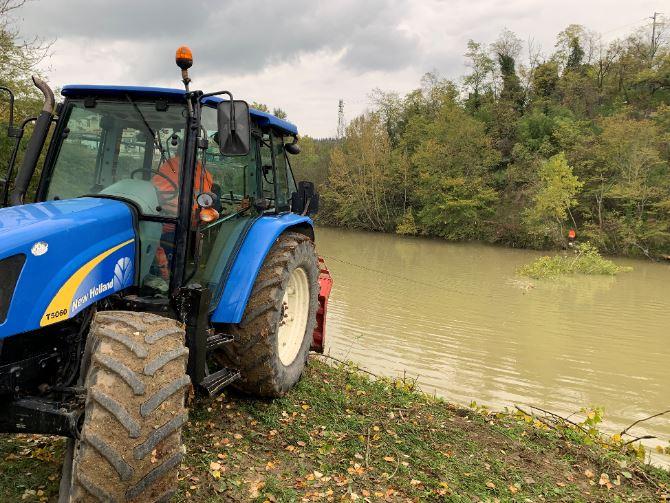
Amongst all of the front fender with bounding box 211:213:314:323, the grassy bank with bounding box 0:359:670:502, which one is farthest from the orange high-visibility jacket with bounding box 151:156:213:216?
the grassy bank with bounding box 0:359:670:502

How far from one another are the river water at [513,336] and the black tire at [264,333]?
3511 millimetres

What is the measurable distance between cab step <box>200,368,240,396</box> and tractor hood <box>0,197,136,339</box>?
2.44 ft

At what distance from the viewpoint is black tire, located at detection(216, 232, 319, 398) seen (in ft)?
11.6

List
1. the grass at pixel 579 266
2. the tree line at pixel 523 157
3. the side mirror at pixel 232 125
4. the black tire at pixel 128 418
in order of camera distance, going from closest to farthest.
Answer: the black tire at pixel 128 418
the side mirror at pixel 232 125
the grass at pixel 579 266
the tree line at pixel 523 157

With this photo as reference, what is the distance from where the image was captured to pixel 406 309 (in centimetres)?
1245

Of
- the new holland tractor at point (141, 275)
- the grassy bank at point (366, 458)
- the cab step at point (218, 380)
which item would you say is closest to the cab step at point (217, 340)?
the new holland tractor at point (141, 275)

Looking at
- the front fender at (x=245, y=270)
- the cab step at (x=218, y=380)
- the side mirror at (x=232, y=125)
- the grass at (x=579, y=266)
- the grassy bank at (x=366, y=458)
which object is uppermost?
the side mirror at (x=232, y=125)

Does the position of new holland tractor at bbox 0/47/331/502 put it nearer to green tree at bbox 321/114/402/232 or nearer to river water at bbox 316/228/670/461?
river water at bbox 316/228/670/461

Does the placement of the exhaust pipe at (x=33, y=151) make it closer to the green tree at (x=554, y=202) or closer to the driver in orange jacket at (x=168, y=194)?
the driver in orange jacket at (x=168, y=194)

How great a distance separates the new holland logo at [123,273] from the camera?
111 inches

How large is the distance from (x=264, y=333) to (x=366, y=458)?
1027 millimetres

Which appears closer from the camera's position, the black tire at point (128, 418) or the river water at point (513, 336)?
the black tire at point (128, 418)

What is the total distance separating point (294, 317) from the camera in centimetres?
450

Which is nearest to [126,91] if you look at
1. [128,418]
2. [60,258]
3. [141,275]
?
[141,275]
